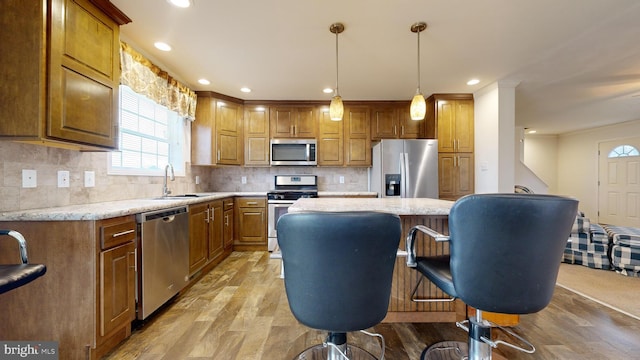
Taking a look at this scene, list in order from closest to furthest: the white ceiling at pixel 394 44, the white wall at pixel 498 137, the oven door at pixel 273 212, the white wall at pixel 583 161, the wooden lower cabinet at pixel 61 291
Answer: the wooden lower cabinet at pixel 61 291 → the white ceiling at pixel 394 44 → the white wall at pixel 498 137 → the oven door at pixel 273 212 → the white wall at pixel 583 161

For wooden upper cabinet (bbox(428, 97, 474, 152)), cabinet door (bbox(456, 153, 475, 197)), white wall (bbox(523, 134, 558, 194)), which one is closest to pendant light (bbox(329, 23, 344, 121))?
wooden upper cabinet (bbox(428, 97, 474, 152))

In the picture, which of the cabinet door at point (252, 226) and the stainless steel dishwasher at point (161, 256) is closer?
the stainless steel dishwasher at point (161, 256)

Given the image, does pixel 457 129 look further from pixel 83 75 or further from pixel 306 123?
pixel 83 75

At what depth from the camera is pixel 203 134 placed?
148 inches

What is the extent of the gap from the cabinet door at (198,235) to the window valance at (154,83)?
48.9 inches

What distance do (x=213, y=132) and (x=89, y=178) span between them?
1.89 m

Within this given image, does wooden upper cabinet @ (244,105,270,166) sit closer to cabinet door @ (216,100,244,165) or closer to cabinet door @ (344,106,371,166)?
cabinet door @ (216,100,244,165)

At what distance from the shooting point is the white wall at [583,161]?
236 inches

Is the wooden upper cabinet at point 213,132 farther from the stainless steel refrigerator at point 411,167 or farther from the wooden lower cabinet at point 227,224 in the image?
the stainless steel refrigerator at point 411,167

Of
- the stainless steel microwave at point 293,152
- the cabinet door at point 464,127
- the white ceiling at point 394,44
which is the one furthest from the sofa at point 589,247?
the stainless steel microwave at point 293,152

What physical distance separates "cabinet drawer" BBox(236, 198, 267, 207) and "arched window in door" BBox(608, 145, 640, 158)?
7753 millimetres

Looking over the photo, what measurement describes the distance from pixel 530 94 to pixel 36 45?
211 inches

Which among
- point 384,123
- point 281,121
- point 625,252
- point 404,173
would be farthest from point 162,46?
point 625,252

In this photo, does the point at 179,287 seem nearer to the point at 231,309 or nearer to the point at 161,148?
the point at 231,309
